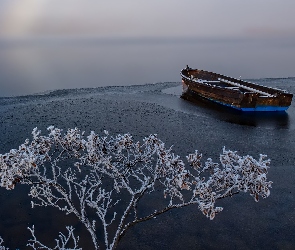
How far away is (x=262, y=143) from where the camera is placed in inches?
914

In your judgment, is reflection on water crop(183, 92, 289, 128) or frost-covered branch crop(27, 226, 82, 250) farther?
reflection on water crop(183, 92, 289, 128)

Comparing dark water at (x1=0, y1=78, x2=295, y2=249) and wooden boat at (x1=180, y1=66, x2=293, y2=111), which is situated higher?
wooden boat at (x1=180, y1=66, x2=293, y2=111)

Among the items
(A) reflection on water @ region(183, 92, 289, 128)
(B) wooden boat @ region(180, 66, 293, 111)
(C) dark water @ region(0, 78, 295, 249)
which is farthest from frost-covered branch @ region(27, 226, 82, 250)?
(B) wooden boat @ region(180, 66, 293, 111)

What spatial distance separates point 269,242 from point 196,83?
2677 cm

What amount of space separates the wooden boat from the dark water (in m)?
1.05

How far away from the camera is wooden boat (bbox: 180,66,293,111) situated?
1227 inches

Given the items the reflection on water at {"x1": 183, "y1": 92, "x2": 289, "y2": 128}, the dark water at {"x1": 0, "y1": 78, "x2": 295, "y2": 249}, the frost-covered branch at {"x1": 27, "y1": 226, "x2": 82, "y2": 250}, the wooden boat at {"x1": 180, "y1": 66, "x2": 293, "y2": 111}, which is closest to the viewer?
the frost-covered branch at {"x1": 27, "y1": 226, "x2": 82, "y2": 250}

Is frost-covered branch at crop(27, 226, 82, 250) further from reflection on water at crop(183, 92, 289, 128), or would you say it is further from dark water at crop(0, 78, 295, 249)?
reflection on water at crop(183, 92, 289, 128)

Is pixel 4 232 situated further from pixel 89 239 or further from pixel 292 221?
pixel 292 221

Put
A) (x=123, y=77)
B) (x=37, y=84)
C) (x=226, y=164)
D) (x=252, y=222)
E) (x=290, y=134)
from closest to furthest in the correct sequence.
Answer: (x=226, y=164) → (x=252, y=222) → (x=290, y=134) → (x=37, y=84) → (x=123, y=77)

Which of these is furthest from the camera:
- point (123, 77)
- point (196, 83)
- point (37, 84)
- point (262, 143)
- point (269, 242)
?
point (123, 77)

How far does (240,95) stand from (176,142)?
39.9 feet

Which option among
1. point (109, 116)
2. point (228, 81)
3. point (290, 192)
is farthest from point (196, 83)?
point (290, 192)

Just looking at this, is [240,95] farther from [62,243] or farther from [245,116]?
[62,243]
